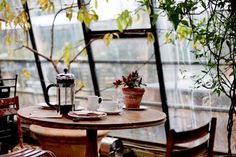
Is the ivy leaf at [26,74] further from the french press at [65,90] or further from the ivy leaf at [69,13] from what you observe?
the french press at [65,90]

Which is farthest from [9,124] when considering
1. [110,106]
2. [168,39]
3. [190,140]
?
[190,140]

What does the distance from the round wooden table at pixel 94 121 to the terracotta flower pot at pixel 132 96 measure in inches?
4.3

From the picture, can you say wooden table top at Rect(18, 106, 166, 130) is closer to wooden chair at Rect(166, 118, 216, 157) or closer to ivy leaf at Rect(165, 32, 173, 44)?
wooden chair at Rect(166, 118, 216, 157)

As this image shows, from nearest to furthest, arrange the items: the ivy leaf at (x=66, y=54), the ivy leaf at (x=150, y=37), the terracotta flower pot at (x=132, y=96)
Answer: the terracotta flower pot at (x=132, y=96), the ivy leaf at (x=150, y=37), the ivy leaf at (x=66, y=54)

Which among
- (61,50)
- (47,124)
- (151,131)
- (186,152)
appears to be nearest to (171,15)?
(186,152)

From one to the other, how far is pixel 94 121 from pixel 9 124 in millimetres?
1402

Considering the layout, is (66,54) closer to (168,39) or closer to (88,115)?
(168,39)

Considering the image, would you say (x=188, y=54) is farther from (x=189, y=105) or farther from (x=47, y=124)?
(x=47, y=124)

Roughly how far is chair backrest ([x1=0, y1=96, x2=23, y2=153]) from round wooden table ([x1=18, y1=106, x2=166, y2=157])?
575mm

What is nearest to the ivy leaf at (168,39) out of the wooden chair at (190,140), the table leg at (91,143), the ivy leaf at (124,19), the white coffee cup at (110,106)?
the ivy leaf at (124,19)

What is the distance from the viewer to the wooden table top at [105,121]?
7.67 ft

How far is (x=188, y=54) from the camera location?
3500 millimetres

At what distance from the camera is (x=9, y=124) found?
11.4ft

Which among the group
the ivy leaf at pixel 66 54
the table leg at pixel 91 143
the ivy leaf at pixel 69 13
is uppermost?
the ivy leaf at pixel 69 13
